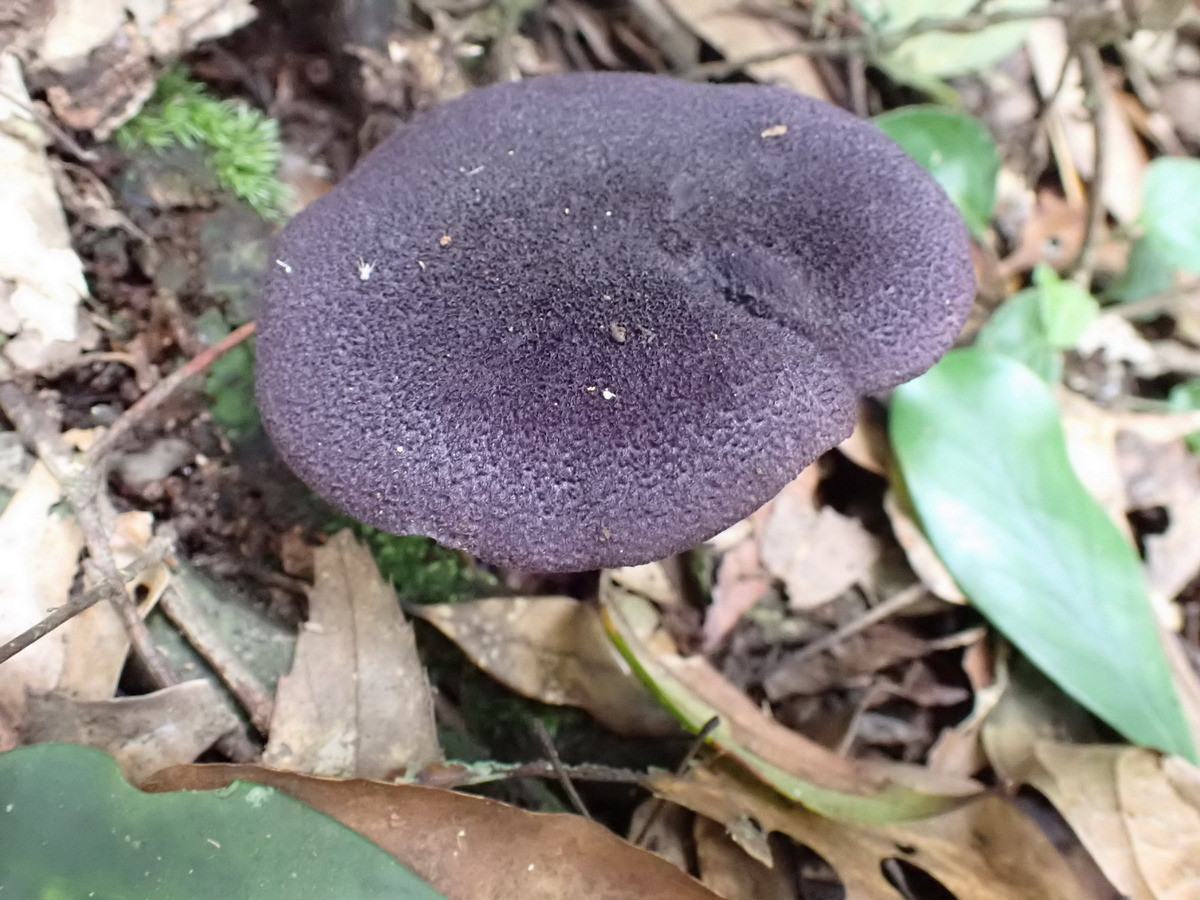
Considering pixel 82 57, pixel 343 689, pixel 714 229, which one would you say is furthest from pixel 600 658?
pixel 82 57

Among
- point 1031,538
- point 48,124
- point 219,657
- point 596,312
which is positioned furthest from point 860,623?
point 48,124

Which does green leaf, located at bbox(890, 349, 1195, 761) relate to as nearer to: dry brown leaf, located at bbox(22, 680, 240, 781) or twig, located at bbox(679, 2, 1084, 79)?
twig, located at bbox(679, 2, 1084, 79)

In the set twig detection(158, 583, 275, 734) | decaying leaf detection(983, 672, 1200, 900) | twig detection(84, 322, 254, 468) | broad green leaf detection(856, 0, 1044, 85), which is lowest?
decaying leaf detection(983, 672, 1200, 900)

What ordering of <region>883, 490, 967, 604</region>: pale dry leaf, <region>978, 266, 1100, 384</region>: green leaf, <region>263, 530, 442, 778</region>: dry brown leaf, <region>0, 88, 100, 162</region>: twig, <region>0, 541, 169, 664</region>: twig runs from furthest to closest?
<region>978, 266, 1100, 384</region>: green leaf → <region>883, 490, 967, 604</region>: pale dry leaf → <region>0, 88, 100, 162</region>: twig → <region>263, 530, 442, 778</region>: dry brown leaf → <region>0, 541, 169, 664</region>: twig

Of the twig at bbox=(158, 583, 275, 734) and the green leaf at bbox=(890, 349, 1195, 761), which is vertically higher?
the twig at bbox=(158, 583, 275, 734)

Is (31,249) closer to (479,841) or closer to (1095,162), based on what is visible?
(479,841)

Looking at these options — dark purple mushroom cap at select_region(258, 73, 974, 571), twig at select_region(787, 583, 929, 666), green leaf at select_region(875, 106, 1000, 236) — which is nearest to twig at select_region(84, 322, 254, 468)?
dark purple mushroom cap at select_region(258, 73, 974, 571)

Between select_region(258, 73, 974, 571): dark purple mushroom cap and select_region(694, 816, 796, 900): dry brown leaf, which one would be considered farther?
select_region(694, 816, 796, 900): dry brown leaf

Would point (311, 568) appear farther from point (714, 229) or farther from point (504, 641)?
point (714, 229)
